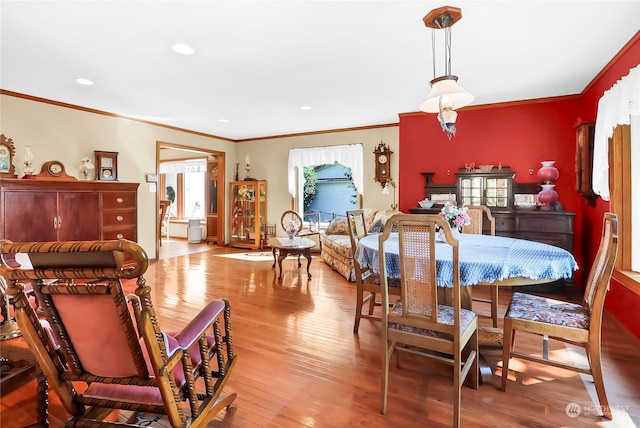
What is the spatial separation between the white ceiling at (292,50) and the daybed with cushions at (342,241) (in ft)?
5.94

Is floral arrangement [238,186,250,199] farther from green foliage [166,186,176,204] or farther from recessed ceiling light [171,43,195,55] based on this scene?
recessed ceiling light [171,43,195,55]

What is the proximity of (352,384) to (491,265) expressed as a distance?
1097mm

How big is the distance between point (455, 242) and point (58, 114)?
5346 millimetres

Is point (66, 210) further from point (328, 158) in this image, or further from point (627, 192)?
point (627, 192)

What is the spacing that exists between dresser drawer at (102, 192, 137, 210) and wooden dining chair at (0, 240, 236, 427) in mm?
3781

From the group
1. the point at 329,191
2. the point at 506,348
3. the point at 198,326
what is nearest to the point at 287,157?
the point at 329,191

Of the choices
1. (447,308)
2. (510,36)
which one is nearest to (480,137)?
(510,36)

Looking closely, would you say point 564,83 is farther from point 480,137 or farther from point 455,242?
point 455,242

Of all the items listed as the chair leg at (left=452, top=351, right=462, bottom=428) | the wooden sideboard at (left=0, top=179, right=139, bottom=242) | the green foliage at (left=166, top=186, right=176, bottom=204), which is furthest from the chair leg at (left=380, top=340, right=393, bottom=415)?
the green foliage at (left=166, top=186, right=176, bottom=204)

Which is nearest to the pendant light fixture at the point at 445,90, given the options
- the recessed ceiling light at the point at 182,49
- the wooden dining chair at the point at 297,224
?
the recessed ceiling light at the point at 182,49

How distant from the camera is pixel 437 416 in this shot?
174 cm

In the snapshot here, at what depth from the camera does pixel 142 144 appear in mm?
5543

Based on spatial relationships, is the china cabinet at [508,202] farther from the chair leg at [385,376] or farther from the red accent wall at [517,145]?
the chair leg at [385,376]

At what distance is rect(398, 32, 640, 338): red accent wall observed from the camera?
12.8 ft
